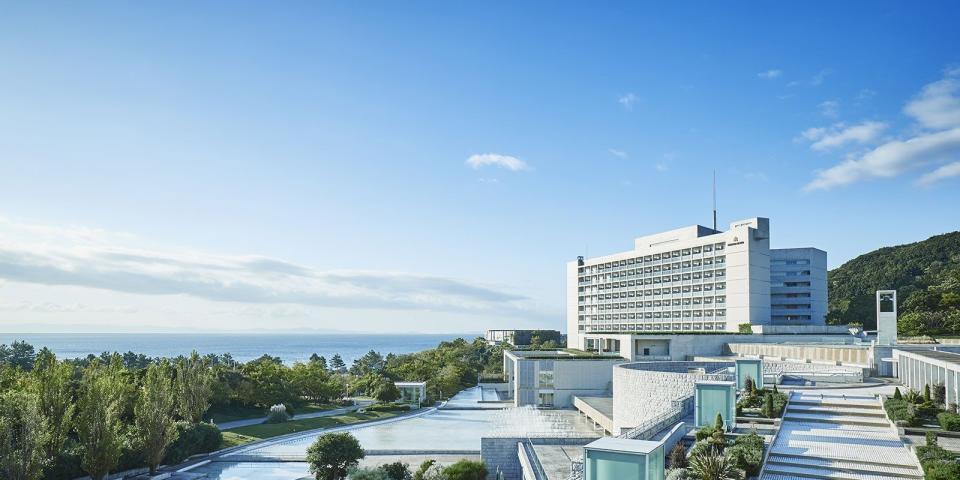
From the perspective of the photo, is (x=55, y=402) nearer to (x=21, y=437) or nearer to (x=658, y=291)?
(x=21, y=437)

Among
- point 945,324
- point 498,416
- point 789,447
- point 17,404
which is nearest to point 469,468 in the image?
point 789,447

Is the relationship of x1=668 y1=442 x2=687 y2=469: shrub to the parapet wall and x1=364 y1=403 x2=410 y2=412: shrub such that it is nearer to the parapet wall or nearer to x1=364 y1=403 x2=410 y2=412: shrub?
the parapet wall

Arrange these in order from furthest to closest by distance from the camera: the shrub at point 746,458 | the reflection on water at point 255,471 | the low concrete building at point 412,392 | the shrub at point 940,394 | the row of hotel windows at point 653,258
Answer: the row of hotel windows at point 653,258 < the low concrete building at point 412,392 < the reflection on water at point 255,471 < the shrub at point 940,394 < the shrub at point 746,458

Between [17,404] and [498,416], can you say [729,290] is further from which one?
[17,404]

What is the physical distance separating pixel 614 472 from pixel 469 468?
15740 mm

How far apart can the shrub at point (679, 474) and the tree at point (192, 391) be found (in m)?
32.2

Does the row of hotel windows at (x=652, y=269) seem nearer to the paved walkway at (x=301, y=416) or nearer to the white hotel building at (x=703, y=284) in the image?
the white hotel building at (x=703, y=284)

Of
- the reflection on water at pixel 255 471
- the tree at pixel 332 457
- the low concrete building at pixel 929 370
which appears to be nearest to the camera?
the low concrete building at pixel 929 370

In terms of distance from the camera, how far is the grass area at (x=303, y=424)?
4138 centimetres

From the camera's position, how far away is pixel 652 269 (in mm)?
81000

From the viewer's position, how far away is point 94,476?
26.8 metres

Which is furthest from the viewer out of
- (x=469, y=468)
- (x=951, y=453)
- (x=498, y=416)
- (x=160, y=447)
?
(x=498, y=416)

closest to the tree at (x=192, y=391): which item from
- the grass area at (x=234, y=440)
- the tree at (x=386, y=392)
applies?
the grass area at (x=234, y=440)

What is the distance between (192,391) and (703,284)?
54.8 metres
